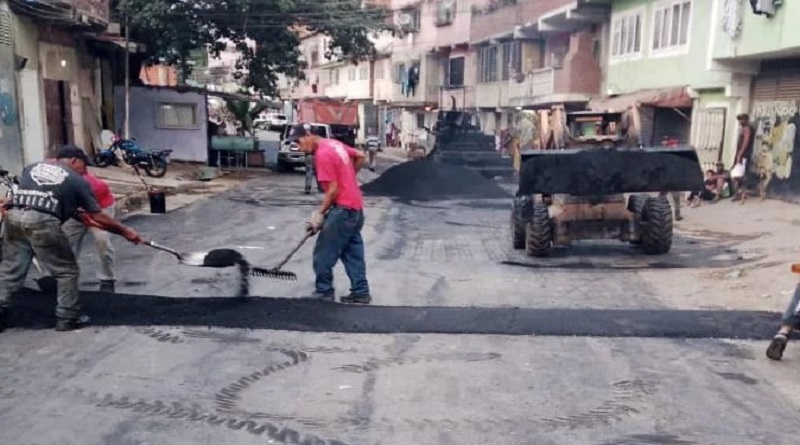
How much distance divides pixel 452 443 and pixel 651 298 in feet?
13.6

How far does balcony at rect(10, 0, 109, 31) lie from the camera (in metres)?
15.5

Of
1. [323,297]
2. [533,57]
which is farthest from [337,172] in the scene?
[533,57]

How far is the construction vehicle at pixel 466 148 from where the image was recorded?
79.8ft

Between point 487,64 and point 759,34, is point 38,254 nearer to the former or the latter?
point 759,34

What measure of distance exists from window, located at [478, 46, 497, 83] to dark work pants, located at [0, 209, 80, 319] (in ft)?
103

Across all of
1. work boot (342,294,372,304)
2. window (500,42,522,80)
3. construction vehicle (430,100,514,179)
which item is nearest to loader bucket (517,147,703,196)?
work boot (342,294,372,304)

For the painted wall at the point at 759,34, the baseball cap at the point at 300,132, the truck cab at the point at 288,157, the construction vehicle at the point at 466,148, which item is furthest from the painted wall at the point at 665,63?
the truck cab at the point at 288,157

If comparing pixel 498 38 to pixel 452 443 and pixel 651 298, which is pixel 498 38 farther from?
pixel 452 443

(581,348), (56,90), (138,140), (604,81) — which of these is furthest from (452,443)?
(138,140)

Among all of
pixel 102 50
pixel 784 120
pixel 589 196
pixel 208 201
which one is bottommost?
pixel 208 201

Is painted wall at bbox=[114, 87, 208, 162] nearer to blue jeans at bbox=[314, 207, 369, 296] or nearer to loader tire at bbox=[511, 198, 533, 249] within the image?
loader tire at bbox=[511, 198, 533, 249]

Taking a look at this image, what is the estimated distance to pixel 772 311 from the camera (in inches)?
268

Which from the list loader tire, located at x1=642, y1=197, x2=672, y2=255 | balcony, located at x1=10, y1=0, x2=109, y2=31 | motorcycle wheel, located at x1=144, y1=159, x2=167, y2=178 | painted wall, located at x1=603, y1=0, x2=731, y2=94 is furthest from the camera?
motorcycle wheel, located at x1=144, y1=159, x2=167, y2=178

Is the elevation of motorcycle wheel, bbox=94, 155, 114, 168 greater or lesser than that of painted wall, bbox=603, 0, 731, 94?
lesser
